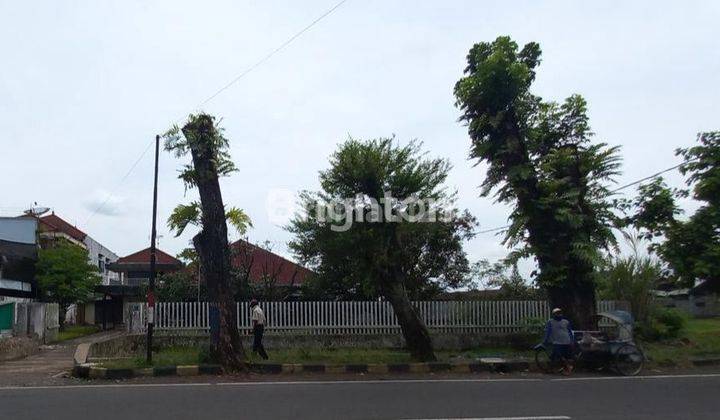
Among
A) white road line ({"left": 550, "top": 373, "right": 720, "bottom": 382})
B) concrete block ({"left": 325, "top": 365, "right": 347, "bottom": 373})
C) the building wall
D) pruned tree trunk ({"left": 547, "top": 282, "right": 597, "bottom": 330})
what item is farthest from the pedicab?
the building wall

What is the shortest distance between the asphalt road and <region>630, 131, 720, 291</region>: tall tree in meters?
4.86

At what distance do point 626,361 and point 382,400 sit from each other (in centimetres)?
720

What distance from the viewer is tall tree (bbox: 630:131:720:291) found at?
714 inches

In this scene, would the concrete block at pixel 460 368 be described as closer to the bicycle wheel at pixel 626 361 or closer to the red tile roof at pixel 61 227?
the bicycle wheel at pixel 626 361

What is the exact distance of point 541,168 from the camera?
19000 mm

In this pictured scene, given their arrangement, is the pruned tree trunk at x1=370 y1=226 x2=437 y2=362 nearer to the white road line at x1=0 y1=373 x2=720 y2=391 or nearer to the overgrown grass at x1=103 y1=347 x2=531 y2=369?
the overgrown grass at x1=103 y1=347 x2=531 y2=369

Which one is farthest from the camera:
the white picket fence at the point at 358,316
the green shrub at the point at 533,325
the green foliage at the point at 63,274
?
the green foliage at the point at 63,274

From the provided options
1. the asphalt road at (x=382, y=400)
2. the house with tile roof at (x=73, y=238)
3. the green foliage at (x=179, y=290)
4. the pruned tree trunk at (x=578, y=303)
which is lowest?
the asphalt road at (x=382, y=400)

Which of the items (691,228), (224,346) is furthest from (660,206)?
(224,346)

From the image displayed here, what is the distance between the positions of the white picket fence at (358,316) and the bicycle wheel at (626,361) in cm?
752

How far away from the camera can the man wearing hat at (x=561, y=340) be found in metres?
15.6

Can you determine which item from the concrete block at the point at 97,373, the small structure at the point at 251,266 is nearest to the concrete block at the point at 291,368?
the concrete block at the point at 97,373

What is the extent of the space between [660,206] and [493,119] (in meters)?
5.20

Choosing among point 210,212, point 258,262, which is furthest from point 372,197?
point 258,262
